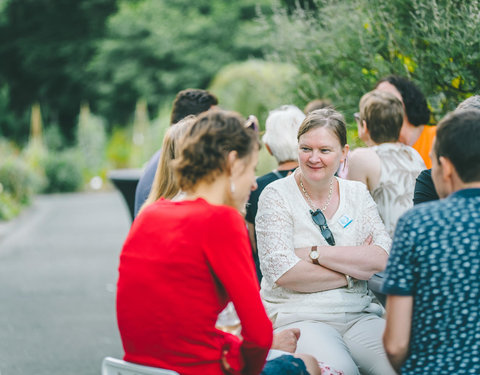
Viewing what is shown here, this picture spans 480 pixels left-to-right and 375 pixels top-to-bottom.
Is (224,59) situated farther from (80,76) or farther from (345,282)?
(345,282)

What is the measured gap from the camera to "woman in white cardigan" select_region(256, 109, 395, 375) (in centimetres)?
311

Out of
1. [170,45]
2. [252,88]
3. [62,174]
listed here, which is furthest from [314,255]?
[170,45]

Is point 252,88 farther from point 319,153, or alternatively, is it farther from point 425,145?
point 319,153

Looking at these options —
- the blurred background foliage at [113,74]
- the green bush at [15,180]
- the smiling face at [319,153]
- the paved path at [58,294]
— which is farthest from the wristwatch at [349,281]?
the green bush at [15,180]

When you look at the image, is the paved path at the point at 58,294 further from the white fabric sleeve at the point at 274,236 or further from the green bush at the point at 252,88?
the green bush at the point at 252,88

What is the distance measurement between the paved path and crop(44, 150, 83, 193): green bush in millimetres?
7175

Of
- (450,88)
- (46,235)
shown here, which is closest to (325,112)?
(450,88)

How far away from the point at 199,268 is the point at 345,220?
131 cm

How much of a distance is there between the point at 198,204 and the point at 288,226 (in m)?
1.10

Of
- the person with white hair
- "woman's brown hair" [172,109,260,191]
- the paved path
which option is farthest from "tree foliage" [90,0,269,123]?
"woman's brown hair" [172,109,260,191]

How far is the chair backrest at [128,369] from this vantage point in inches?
86.2

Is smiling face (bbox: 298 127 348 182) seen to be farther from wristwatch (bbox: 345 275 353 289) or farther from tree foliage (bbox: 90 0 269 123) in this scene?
tree foliage (bbox: 90 0 269 123)

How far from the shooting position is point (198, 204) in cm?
231

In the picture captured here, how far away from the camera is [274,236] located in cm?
327
